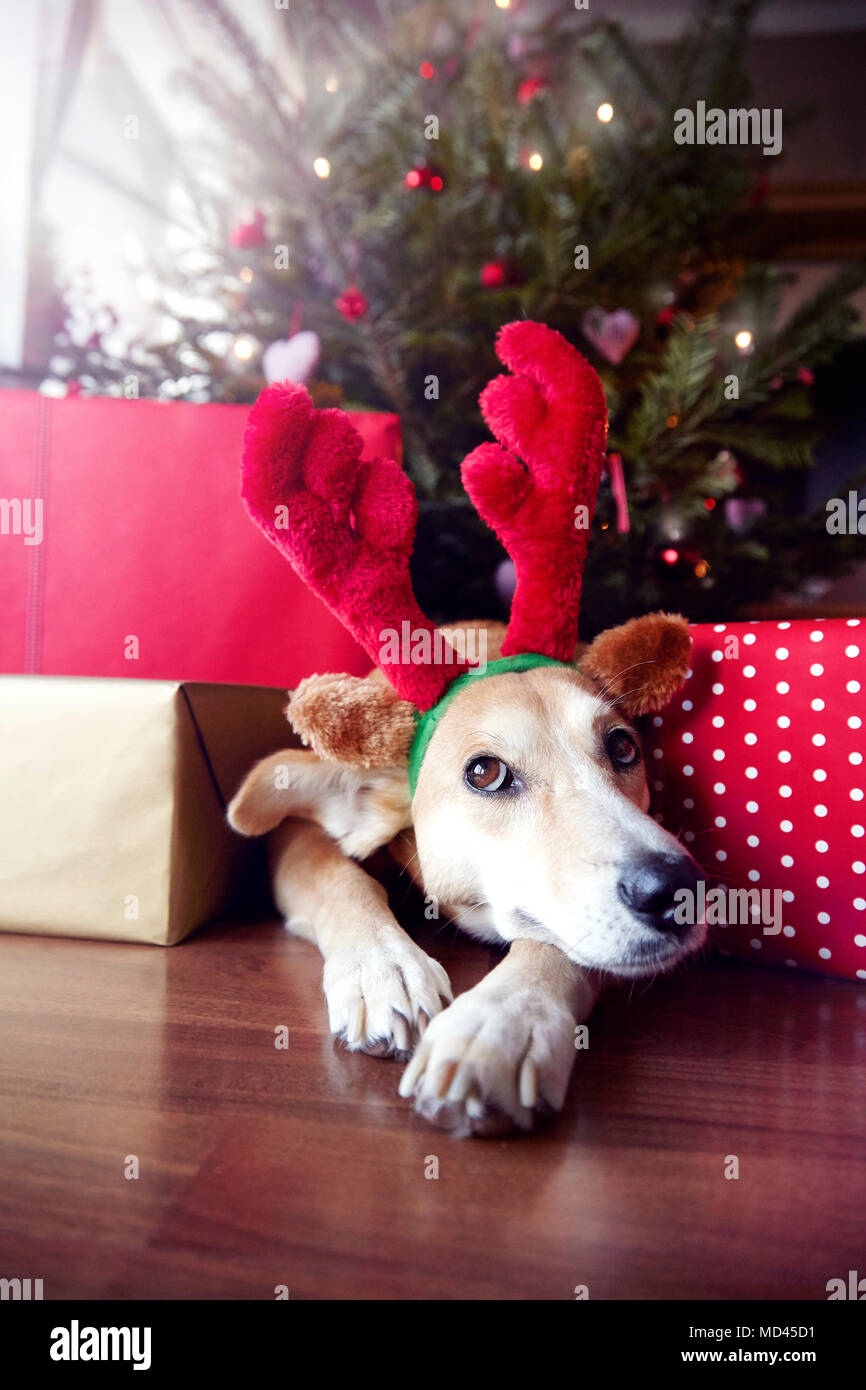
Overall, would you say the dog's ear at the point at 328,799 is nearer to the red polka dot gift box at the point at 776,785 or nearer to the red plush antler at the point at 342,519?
the red plush antler at the point at 342,519

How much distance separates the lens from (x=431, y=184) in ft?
6.04

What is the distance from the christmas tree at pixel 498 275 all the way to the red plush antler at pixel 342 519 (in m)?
0.86

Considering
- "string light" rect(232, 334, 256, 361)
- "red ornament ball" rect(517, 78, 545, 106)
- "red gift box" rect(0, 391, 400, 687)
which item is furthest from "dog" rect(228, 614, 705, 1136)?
"red ornament ball" rect(517, 78, 545, 106)

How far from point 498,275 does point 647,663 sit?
1182mm

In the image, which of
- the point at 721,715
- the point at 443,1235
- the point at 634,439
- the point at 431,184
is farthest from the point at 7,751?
the point at 431,184

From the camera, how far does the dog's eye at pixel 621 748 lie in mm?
1021

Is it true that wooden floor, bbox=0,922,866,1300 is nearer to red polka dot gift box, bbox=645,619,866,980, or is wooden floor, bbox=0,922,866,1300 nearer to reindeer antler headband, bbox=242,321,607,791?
red polka dot gift box, bbox=645,619,866,980

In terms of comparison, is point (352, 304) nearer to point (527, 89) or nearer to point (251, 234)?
point (251, 234)

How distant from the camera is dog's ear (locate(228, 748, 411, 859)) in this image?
1050 millimetres

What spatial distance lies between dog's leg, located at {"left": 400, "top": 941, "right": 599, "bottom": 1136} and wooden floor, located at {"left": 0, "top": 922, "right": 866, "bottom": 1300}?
0.02m

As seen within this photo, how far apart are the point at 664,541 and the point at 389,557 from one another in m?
1.13

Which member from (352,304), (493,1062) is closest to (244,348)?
(352,304)

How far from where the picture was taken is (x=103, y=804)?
3.59 feet

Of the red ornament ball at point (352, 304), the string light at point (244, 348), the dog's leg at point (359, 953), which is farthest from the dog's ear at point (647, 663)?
the string light at point (244, 348)
